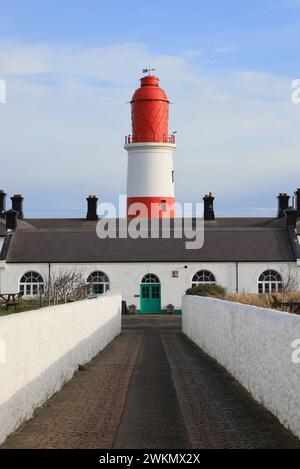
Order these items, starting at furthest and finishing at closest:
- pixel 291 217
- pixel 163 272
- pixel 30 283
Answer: pixel 291 217, pixel 163 272, pixel 30 283

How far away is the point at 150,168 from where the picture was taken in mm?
51812

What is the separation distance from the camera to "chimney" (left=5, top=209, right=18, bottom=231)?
5125 cm

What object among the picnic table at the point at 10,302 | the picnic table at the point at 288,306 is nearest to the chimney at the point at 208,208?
the picnic table at the point at 10,302

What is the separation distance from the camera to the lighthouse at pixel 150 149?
51625mm

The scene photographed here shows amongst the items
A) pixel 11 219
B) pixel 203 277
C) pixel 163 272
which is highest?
pixel 11 219

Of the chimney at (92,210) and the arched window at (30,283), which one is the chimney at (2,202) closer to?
the chimney at (92,210)

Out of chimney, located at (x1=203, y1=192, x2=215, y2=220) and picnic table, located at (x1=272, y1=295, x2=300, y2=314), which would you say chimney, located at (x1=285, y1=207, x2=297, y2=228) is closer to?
chimney, located at (x1=203, y1=192, x2=215, y2=220)

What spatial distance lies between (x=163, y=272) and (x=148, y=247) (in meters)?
2.29

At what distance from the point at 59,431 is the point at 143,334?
21.9m

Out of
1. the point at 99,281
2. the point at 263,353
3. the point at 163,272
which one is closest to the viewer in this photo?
the point at 263,353

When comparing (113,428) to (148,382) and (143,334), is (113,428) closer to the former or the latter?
(148,382)

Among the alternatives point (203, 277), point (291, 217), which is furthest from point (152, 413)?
point (291, 217)

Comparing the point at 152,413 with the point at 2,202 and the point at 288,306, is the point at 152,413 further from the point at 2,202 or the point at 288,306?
the point at 2,202

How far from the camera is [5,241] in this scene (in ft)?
163
